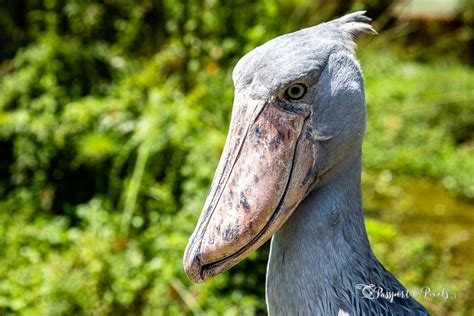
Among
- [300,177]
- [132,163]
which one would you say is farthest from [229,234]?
[132,163]

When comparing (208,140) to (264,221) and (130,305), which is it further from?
(264,221)

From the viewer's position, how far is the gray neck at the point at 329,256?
1678mm

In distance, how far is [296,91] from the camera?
63.5 inches

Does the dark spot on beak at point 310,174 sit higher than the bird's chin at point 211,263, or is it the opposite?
the dark spot on beak at point 310,174

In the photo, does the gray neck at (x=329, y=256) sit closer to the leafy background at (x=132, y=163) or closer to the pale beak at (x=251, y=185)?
the pale beak at (x=251, y=185)

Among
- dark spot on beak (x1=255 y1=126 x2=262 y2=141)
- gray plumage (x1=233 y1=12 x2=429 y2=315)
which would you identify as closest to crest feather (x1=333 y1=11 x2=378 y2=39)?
gray plumage (x1=233 y1=12 x2=429 y2=315)

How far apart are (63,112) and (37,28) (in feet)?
2.55

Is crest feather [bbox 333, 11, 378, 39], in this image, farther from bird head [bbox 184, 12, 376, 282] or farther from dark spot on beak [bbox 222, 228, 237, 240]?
dark spot on beak [bbox 222, 228, 237, 240]

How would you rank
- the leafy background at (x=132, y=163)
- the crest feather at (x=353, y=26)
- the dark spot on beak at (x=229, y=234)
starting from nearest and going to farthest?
the dark spot on beak at (x=229, y=234) → the crest feather at (x=353, y=26) → the leafy background at (x=132, y=163)

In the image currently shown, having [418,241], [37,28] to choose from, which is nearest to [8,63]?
[37,28]

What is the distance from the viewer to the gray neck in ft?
5.50

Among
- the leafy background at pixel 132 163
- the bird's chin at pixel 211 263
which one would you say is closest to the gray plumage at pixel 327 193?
the bird's chin at pixel 211 263

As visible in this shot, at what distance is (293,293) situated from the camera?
171 centimetres

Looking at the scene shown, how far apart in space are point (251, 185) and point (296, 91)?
22 cm
